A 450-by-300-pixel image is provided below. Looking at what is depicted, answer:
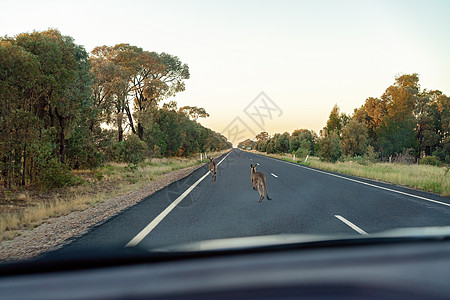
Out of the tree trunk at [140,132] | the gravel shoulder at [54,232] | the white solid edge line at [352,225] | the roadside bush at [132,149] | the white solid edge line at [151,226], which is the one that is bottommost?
the gravel shoulder at [54,232]

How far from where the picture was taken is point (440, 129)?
5081 cm

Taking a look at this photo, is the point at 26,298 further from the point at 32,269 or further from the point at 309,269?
the point at 309,269

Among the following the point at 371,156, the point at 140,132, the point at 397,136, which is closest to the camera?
the point at 371,156

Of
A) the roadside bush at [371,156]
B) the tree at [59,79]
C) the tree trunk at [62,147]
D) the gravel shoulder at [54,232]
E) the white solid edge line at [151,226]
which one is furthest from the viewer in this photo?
the roadside bush at [371,156]

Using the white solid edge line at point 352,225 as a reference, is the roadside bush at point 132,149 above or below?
above

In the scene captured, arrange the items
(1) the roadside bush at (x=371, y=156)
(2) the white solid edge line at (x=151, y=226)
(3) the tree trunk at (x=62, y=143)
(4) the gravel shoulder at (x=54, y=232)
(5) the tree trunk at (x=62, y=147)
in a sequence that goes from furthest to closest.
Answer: (1) the roadside bush at (x=371, y=156) → (5) the tree trunk at (x=62, y=147) → (3) the tree trunk at (x=62, y=143) → (2) the white solid edge line at (x=151, y=226) → (4) the gravel shoulder at (x=54, y=232)

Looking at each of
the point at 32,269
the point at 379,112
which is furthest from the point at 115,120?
the point at 379,112

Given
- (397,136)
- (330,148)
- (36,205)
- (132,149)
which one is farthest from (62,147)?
(397,136)

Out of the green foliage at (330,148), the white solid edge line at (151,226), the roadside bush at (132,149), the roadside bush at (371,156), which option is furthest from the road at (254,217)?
the green foliage at (330,148)

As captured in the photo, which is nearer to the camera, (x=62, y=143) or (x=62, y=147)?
(x=62, y=143)

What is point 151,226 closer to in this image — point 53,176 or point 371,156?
point 53,176

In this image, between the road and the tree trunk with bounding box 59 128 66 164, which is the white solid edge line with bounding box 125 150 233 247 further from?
the tree trunk with bounding box 59 128 66 164

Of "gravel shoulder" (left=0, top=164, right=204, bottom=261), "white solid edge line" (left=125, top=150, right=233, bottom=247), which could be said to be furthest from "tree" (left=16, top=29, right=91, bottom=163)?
"white solid edge line" (left=125, top=150, right=233, bottom=247)

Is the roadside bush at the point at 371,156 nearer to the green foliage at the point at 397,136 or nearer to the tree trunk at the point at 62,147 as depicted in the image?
the green foliage at the point at 397,136
